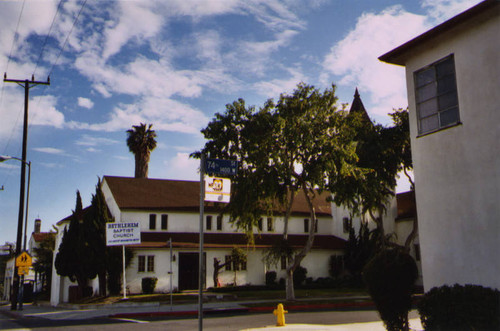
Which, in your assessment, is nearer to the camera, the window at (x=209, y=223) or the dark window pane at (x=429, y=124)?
the dark window pane at (x=429, y=124)

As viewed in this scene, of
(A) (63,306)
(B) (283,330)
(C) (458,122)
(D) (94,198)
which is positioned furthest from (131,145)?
(C) (458,122)

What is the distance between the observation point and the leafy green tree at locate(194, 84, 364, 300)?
2564cm

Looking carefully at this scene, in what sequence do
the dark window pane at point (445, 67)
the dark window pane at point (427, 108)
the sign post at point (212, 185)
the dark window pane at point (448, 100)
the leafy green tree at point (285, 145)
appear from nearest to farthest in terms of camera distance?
the sign post at point (212, 185), the dark window pane at point (448, 100), the dark window pane at point (445, 67), the dark window pane at point (427, 108), the leafy green tree at point (285, 145)

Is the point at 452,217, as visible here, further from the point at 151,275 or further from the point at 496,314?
the point at 151,275

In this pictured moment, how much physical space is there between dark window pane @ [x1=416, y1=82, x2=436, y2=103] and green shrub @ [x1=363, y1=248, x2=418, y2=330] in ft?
14.9

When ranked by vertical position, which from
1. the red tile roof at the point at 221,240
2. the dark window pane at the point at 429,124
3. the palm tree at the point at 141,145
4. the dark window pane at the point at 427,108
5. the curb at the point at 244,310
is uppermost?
the palm tree at the point at 141,145

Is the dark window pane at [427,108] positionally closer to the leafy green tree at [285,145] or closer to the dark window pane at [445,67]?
the dark window pane at [445,67]

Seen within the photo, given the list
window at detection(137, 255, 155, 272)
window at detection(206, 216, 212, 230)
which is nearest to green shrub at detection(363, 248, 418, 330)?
window at detection(137, 255, 155, 272)

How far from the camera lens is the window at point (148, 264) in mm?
34275

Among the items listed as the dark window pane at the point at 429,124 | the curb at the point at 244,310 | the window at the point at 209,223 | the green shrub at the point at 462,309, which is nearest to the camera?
the green shrub at the point at 462,309

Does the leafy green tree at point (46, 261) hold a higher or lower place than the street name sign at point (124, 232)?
lower

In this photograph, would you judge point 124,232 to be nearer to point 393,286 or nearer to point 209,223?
point 209,223

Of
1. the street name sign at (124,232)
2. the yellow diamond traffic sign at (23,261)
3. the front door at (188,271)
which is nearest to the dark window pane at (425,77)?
the street name sign at (124,232)

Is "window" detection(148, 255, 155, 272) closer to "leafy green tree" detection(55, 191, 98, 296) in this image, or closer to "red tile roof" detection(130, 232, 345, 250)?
"red tile roof" detection(130, 232, 345, 250)
